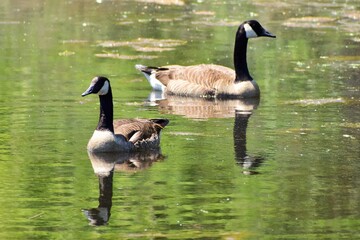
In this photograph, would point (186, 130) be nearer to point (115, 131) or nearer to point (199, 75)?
point (115, 131)

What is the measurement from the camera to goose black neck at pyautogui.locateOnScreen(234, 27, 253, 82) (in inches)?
824

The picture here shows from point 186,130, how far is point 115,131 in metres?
1.54

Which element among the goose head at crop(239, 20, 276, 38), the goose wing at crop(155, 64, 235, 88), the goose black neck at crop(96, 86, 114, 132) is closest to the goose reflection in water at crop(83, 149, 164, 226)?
the goose black neck at crop(96, 86, 114, 132)

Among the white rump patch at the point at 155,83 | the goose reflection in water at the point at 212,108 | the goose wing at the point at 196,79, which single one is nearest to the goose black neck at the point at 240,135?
the goose reflection in water at the point at 212,108

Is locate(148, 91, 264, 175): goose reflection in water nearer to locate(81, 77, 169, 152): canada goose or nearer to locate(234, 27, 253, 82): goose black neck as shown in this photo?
locate(234, 27, 253, 82): goose black neck

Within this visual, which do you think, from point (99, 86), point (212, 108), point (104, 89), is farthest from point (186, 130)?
point (212, 108)

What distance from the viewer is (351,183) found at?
13.5m

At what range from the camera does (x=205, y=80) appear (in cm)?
2097

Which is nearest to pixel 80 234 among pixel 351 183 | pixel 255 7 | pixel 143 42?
pixel 351 183

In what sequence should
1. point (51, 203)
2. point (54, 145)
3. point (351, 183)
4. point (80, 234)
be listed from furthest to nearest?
1. point (54, 145)
2. point (351, 183)
3. point (51, 203)
4. point (80, 234)

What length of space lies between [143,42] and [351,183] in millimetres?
12979

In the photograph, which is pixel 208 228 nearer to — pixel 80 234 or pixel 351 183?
pixel 80 234

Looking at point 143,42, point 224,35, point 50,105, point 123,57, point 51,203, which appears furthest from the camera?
point 224,35

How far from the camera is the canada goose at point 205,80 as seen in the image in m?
20.7
